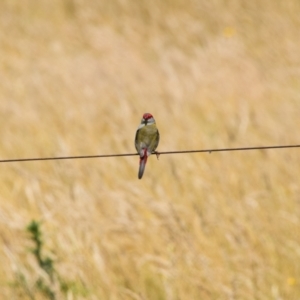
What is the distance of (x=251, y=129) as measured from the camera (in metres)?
4.08

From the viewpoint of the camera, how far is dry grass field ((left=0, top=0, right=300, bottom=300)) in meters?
2.83

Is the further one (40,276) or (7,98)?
(7,98)

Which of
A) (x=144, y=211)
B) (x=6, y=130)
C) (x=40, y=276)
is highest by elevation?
(x=6, y=130)

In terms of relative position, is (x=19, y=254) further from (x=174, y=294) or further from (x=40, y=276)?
(x=174, y=294)

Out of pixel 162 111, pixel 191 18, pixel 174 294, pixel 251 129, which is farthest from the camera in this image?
pixel 191 18

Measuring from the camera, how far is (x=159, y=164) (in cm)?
374

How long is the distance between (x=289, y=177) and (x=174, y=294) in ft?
3.25

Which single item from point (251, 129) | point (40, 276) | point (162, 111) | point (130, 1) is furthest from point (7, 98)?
point (130, 1)

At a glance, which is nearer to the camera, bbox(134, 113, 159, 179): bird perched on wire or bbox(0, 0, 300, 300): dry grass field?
bbox(134, 113, 159, 179): bird perched on wire

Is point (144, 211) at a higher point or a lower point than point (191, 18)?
lower

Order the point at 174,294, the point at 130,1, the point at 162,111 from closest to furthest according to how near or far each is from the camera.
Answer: the point at 174,294
the point at 162,111
the point at 130,1

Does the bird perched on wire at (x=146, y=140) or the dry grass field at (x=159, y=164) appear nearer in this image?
the bird perched on wire at (x=146, y=140)

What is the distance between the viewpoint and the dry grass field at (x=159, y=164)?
2.83m

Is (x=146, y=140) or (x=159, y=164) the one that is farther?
(x=159, y=164)
